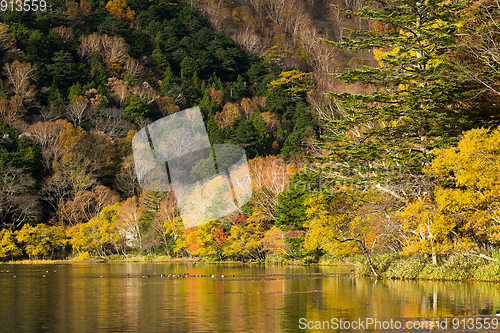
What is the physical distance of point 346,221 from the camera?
3050 centimetres

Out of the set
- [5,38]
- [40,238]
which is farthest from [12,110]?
[40,238]

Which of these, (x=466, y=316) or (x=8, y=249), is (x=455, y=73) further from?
(x=8, y=249)

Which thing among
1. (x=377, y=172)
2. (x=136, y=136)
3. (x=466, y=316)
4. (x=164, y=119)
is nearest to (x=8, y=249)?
(x=136, y=136)

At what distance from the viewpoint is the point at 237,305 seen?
19.1m

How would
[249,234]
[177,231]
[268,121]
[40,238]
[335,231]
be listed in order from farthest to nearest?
[268,121] < [40,238] < [177,231] < [249,234] < [335,231]

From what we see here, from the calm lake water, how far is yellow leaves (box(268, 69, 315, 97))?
3278 inches

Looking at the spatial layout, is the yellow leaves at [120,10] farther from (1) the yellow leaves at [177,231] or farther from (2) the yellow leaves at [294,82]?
(1) the yellow leaves at [177,231]

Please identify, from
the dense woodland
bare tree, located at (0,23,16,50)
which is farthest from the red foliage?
bare tree, located at (0,23,16,50)

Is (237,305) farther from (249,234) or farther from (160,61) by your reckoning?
(160,61)

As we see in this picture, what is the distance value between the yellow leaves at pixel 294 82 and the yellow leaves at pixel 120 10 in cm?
4284

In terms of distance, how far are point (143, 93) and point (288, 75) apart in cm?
2966

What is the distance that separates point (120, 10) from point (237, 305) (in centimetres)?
12056

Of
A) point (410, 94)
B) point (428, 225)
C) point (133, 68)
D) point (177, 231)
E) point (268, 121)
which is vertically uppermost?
point (133, 68)

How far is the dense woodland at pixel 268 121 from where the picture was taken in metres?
25.9
